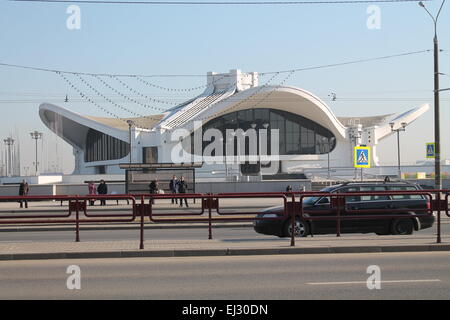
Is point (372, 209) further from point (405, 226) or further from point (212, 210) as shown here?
point (212, 210)

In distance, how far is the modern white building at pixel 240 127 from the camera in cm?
7150

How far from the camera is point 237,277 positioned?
32.7ft

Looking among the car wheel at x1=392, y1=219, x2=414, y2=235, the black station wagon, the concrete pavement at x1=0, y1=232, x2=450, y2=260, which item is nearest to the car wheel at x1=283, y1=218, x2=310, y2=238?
the black station wagon

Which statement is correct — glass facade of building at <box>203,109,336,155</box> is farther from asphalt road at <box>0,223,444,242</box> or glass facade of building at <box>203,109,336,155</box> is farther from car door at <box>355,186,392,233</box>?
car door at <box>355,186,392,233</box>

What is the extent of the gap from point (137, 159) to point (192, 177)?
3560 centimetres

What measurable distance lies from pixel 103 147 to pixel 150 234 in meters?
62.5

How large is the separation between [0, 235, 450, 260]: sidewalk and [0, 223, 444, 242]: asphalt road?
232 cm

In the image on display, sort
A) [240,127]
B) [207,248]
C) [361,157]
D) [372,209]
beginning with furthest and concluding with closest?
1. [240,127]
2. [361,157]
3. [372,209]
4. [207,248]

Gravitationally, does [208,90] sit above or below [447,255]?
above

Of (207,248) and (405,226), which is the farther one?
(405,226)

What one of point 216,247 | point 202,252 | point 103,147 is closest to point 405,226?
point 216,247

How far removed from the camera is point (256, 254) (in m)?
12.7
